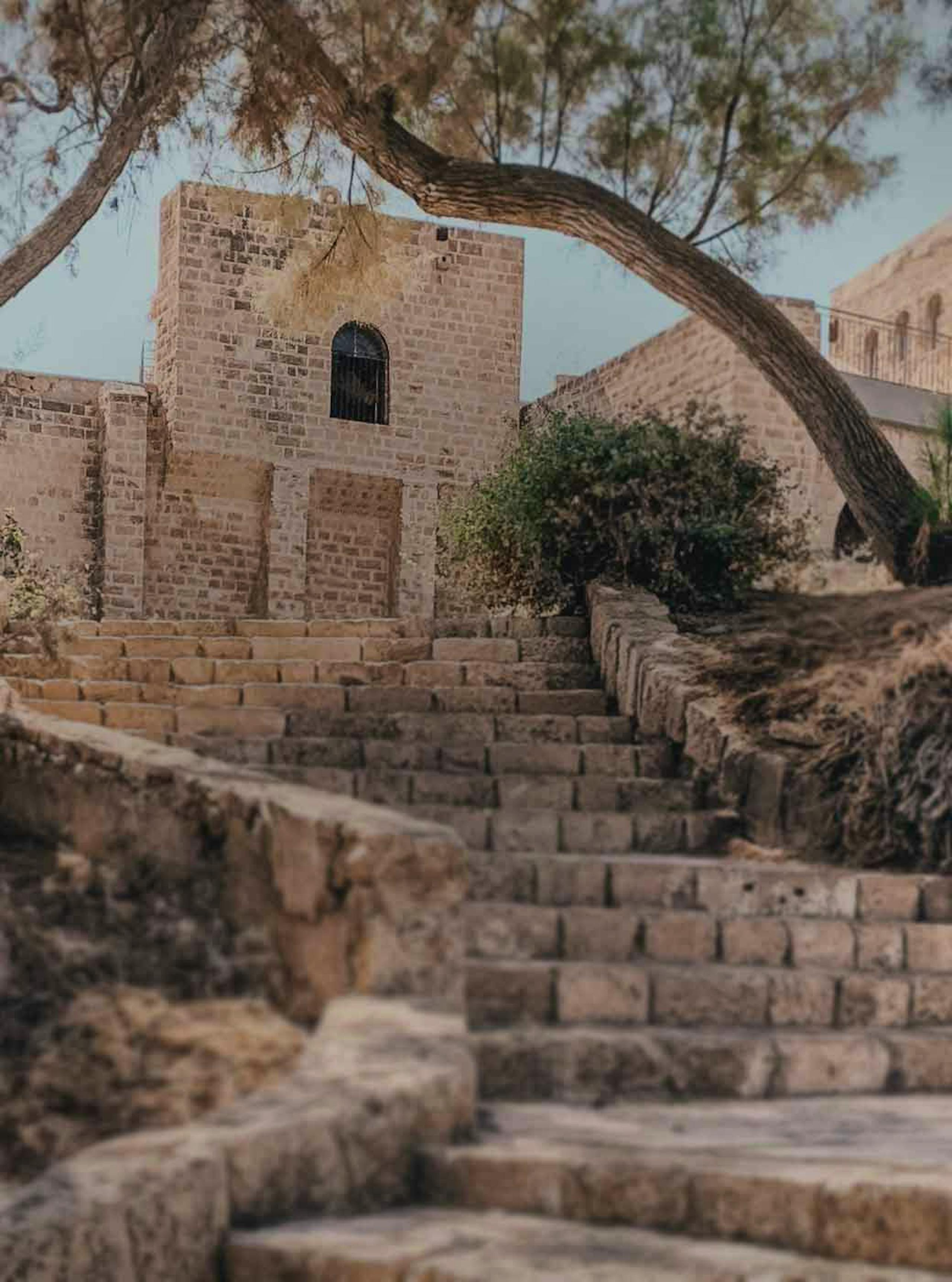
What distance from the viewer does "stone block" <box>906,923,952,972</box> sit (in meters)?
5.29

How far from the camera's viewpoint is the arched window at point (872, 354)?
23703 millimetres

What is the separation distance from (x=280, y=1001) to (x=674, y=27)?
8.20m

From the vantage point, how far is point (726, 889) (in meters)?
5.46

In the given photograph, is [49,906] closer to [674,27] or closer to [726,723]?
[726,723]

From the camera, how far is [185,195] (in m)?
20.4

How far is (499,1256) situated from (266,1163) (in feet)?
1.76

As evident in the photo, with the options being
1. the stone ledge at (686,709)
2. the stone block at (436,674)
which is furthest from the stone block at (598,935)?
the stone block at (436,674)

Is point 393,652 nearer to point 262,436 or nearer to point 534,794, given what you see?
point 534,794

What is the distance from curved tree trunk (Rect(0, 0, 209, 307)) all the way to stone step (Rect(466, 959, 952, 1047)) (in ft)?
22.2

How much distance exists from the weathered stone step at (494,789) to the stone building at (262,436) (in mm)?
13800

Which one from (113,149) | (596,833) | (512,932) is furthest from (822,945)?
(113,149)

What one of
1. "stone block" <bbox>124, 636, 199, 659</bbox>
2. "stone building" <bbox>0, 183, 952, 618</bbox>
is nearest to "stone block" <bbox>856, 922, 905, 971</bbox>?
"stone block" <bbox>124, 636, 199, 659</bbox>

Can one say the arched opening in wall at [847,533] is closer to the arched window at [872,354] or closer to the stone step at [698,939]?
the arched window at [872,354]

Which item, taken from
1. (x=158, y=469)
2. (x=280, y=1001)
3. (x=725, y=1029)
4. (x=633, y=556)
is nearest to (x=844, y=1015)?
(x=725, y=1029)
